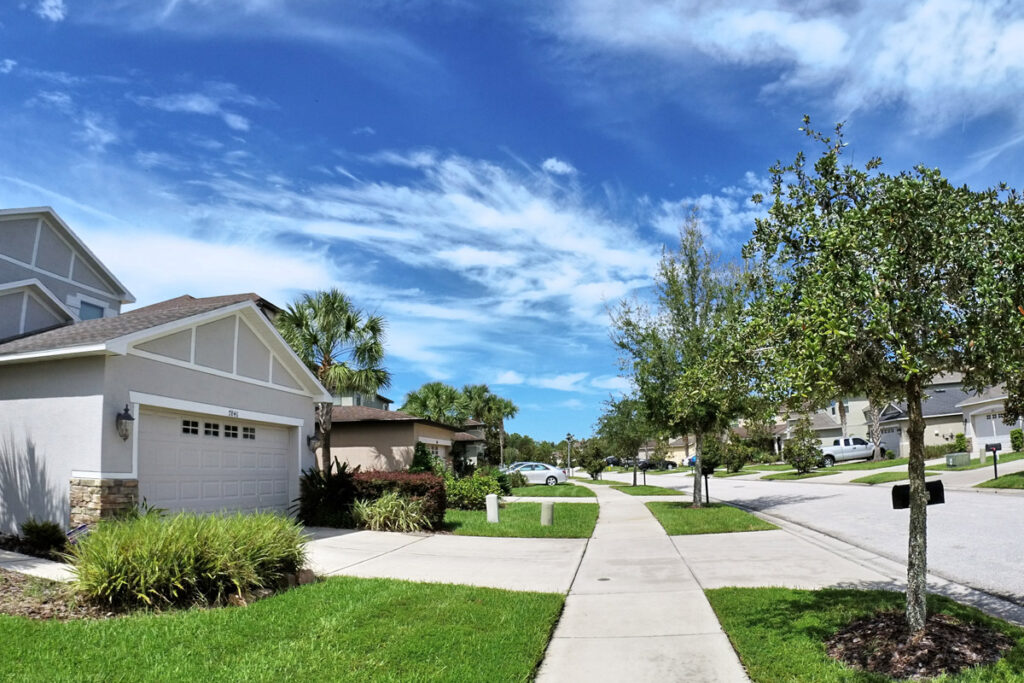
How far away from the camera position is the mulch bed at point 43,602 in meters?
6.90

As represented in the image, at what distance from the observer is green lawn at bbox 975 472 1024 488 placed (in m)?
21.2

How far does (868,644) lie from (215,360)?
11.9 m

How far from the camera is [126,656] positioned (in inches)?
226

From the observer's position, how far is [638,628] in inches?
A: 274

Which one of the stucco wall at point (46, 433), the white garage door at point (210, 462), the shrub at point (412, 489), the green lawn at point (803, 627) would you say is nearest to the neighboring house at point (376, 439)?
the shrub at point (412, 489)

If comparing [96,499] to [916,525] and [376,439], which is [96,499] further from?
[376,439]

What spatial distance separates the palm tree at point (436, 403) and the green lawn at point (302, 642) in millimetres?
39542

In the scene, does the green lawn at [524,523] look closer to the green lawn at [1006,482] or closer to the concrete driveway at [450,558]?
the concrete driveway at [450,558]

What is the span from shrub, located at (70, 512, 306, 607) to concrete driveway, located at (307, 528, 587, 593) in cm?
177

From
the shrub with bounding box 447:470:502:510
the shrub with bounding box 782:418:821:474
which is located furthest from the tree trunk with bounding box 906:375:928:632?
the shrub with bounding box 782:418:821:474

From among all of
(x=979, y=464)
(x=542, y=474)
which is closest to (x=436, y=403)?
(x=542, y=474)

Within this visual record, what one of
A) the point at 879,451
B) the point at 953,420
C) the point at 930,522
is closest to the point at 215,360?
the point at 930,522

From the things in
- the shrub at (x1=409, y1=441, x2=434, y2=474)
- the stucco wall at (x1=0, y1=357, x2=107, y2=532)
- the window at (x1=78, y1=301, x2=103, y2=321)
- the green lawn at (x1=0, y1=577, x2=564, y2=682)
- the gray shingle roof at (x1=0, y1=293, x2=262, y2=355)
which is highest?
the window at (x1=78, y1=301, x2=103, y2=321)

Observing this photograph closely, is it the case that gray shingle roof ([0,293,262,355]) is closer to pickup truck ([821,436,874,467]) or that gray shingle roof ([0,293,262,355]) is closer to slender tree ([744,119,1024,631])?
slender tree ([744,119,1024,631])
